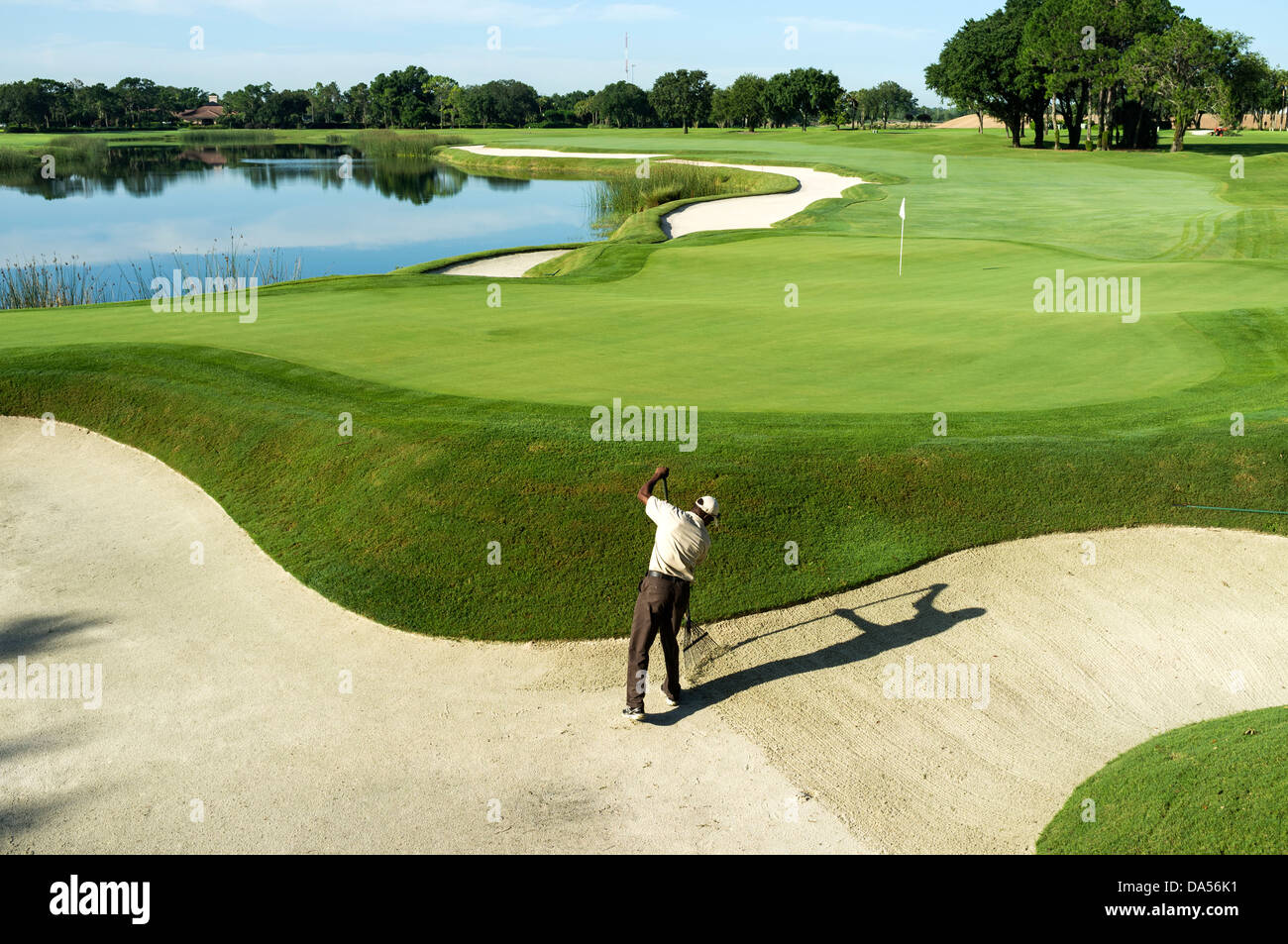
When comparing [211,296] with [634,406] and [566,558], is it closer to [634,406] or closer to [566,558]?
[634,406]

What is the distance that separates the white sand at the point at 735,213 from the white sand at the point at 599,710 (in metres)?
22.6

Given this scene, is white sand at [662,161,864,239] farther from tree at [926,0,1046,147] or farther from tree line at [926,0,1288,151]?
tree at [926,0,1046,147]

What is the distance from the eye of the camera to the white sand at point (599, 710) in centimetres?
746

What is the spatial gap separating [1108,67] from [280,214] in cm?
6324

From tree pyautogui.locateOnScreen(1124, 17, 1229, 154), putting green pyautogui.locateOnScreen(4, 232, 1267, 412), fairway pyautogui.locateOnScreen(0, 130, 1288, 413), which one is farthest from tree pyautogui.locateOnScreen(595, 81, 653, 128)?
putting green pyautogui.locateOnScreen(4, 232, 1267, 412)

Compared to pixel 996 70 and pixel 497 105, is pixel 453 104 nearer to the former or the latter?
pixel 497 105

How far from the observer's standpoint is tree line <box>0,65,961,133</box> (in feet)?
464

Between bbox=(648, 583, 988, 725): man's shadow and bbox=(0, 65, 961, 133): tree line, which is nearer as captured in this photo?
bbox=(648, 583, 988, 725): man's shadow

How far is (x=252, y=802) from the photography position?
7613 mm

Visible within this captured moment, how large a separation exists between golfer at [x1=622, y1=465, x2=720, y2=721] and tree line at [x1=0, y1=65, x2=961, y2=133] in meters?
137

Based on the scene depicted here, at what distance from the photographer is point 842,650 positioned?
9.69 meters

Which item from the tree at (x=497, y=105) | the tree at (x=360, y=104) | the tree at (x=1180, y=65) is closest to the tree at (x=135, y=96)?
the tree at (x=360, y=104)

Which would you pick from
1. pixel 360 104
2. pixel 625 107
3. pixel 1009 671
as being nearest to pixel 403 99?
pixel 360 104

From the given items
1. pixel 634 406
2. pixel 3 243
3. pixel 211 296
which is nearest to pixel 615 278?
pixel 211 296
